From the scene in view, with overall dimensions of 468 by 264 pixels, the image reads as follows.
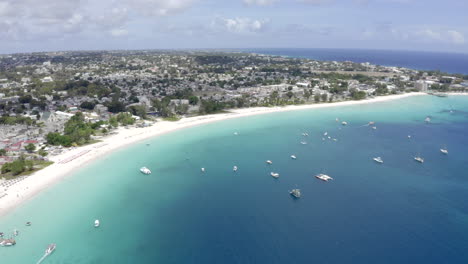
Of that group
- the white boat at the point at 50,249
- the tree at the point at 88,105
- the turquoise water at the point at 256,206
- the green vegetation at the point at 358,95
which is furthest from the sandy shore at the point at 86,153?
the green vegetation at the point at 358,95

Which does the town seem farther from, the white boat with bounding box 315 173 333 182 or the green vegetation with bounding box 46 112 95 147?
the white boat with bounding box 315 173 333 182

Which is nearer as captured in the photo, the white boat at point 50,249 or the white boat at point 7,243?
the white boat at point 50,249

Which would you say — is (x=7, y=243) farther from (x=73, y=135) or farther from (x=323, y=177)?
(x=323, y=177)

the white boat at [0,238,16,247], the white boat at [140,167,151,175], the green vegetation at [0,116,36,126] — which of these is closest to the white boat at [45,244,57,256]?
the white boat at [0,238,16,247]

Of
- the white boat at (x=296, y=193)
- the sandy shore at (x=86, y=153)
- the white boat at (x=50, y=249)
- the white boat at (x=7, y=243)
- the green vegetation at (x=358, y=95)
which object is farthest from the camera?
the green vegetation at (x=358, y=95)

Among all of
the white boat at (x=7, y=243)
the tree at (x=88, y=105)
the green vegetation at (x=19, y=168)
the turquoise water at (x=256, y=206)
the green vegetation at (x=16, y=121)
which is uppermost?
the tree at (x=88, y=105)

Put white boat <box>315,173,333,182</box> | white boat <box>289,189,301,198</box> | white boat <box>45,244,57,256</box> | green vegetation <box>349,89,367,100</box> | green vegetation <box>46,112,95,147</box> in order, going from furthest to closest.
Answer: green vegetation <box>349,89,367,100</box>, green vegetation <box>46,112,95,147</box>, white boat <box>315,173,333,182</box>, white boat <box>289,189,301,198</box>, white boat <box>45,244,57,256</box>

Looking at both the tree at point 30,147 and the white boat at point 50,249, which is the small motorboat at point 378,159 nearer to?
the white boat at point 50,249

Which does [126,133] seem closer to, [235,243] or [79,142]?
[79,142]
